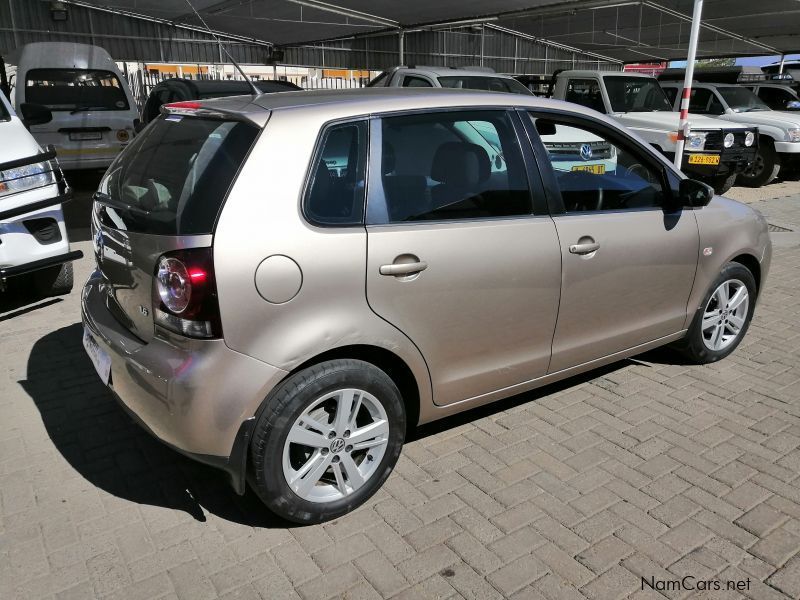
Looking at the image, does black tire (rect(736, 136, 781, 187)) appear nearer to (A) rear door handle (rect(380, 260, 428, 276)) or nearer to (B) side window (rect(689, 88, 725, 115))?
(B) side window (rect(689, 88, 725, 115))

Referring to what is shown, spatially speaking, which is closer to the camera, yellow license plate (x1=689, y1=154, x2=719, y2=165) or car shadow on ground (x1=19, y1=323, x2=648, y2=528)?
car shadow on ground (x1=19, y1=323, x2=648, y2=528)

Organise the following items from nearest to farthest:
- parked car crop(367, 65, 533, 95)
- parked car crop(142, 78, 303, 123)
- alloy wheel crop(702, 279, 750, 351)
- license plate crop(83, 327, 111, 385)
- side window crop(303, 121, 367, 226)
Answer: side window crop(303, 121, 367, 226)
license plate crop(83, 327, 111, 385)
alloy wheel crop(702, 279, 750, 351)
parked car crop(142, 78, 303, 123)
parked car crop(367, 65, 533, 95)

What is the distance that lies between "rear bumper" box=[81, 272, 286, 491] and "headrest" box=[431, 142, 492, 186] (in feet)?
3.91

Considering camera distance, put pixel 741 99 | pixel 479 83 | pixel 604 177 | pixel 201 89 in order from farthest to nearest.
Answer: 1. pixel 741 99
2. pixel 479 83
3. pixel 201 89
4. pixel 604 177

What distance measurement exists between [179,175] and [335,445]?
49.6 inches

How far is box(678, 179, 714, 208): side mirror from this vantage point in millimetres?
3688

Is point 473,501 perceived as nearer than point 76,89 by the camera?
Yes

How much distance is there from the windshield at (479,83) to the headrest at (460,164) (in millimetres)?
6902

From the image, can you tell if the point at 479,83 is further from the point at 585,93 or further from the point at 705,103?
the point at 705,103

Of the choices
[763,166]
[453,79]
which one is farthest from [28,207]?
[763,166]

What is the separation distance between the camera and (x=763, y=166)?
1215 cm

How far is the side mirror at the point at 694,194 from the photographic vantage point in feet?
12.1

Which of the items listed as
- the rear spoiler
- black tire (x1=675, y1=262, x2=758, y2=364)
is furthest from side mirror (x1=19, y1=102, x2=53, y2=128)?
black tire (x1=675, y1=262, x2=758, y2=364)

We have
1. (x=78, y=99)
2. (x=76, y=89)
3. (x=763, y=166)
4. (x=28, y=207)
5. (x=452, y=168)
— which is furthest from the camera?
(x=763, y=166)
